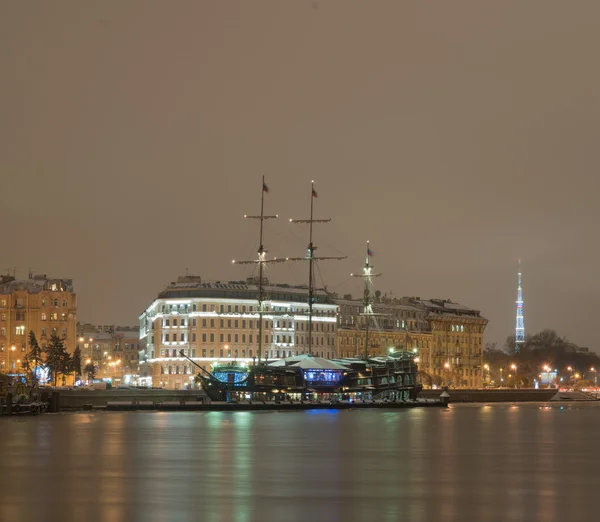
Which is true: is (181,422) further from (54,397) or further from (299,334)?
(299,334)

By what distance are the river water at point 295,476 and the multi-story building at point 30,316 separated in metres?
90.9

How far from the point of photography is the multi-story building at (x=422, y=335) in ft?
575

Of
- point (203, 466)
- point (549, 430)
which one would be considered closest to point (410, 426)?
point (549, 430)

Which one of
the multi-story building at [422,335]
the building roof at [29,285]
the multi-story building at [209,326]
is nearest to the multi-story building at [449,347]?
the multi-story building at [422,335]

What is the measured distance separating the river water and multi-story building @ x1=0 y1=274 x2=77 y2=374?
90.9 metres

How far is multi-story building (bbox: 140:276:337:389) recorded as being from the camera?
157m

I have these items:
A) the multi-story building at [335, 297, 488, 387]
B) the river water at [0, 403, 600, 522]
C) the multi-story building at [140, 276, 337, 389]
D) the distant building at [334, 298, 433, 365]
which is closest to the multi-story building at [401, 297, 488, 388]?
the multi-story building at [335, 297, 488, 387]

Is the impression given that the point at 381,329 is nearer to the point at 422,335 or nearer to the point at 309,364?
the point at 422,335

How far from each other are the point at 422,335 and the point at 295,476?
153 m

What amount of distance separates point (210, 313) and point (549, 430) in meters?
97.9

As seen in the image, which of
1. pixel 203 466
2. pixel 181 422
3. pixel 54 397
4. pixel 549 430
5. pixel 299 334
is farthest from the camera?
pixel 299 334

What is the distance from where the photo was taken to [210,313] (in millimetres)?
157500

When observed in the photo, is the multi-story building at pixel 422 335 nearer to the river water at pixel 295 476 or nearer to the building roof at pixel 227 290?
the building roof at pixel 227 290

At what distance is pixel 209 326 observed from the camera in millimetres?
157625
